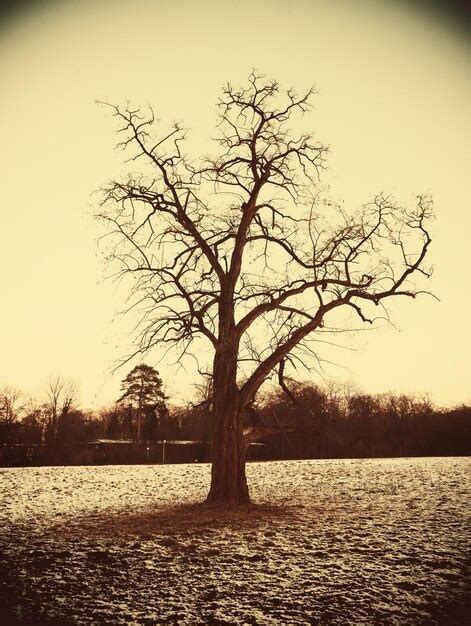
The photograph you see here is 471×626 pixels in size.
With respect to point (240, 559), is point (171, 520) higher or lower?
lower

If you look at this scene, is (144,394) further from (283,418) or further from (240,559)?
(240,559)

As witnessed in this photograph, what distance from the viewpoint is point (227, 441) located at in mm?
13141

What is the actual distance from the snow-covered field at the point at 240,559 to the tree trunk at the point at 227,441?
2.33 ft

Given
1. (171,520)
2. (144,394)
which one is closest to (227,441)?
(171,520)

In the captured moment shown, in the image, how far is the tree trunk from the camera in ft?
43.0

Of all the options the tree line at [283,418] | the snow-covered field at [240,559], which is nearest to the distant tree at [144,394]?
the tree line at [283,418]

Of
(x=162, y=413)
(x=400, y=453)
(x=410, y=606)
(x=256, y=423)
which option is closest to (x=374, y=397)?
(x=400, y=453)

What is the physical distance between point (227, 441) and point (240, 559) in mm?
5311

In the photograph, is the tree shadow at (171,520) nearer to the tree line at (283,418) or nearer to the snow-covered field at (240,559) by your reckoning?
the snow-covered field at (240,559)

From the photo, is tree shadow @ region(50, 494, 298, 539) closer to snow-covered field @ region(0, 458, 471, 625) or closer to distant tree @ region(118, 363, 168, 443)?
snow-covered field @ region(0, 458, 471, 625)

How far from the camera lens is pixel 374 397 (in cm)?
10181

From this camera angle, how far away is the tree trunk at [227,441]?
13.1 m

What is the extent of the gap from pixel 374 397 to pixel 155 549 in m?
99.0

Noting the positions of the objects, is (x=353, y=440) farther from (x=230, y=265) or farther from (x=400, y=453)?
(x=230, y=265)
